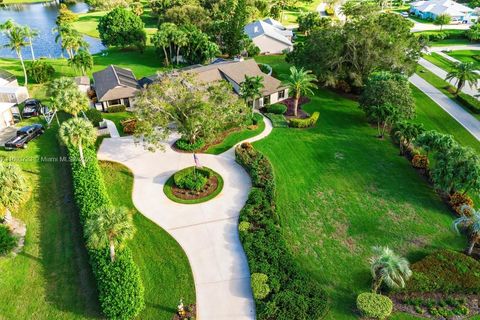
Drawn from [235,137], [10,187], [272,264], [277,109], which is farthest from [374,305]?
[277,109]

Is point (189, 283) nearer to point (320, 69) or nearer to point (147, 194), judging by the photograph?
point (147, 194)

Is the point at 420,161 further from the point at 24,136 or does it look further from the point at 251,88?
the point at 24,136

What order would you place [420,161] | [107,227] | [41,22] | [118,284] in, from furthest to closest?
1. [41,22]
2. [420,161]
3. [118,284]
4. [107,227]

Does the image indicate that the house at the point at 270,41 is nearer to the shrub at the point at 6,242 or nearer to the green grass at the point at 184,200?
the green grass at the point at 184,200

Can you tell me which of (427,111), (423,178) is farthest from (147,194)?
(427,111)

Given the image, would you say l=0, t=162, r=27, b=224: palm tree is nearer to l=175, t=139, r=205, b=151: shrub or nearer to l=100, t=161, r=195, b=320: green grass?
l=100, t=161, r=195, b=320: green grass

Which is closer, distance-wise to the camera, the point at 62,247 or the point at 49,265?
the point at 49,265
